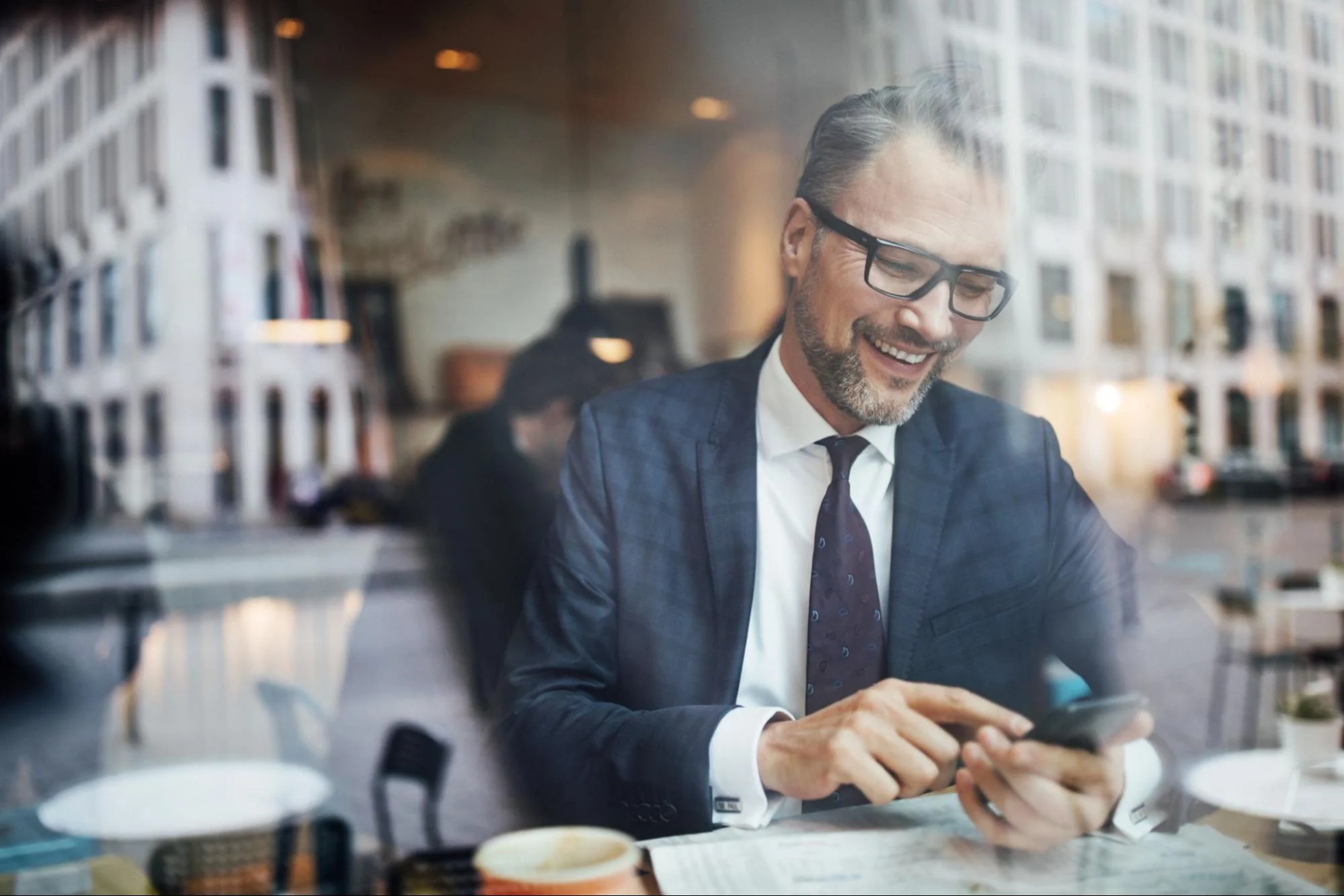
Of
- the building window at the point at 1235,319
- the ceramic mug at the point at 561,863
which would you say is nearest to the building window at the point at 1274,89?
the building window at the point at 1235,319

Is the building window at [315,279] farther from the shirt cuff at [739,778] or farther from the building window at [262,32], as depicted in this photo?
the shirt cuff at [739,778]

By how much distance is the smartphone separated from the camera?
4.63 feet

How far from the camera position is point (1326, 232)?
9.41 ft

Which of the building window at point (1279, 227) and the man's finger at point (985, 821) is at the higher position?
the building window at point (1279, 227)

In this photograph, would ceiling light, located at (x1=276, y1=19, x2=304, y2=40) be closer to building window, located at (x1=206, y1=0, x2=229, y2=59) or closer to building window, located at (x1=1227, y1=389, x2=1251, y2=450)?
building window, located at (x1=206, y1=0, x2=229, y2=59)

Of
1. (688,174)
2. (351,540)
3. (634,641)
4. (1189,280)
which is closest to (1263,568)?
(1189,280)

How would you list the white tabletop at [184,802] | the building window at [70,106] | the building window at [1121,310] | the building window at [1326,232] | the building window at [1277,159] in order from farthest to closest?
the building window at [70,106] → the building window at [1326,232] → the building window at [1277,159] → the white tabletop at [184,802] → the building window at [1121,310]

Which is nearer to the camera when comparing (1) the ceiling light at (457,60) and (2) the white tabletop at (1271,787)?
(2) the white tabletop at (1271,787)

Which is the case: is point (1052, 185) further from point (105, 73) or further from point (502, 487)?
point (105, 73)

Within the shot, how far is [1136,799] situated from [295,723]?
164 inches

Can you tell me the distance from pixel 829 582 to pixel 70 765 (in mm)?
4271

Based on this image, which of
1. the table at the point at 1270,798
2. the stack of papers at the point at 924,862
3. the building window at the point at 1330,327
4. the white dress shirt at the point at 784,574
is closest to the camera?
the stack of papers at the point at 924,862

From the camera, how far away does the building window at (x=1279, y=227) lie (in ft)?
8.82

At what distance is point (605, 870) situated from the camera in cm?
128
